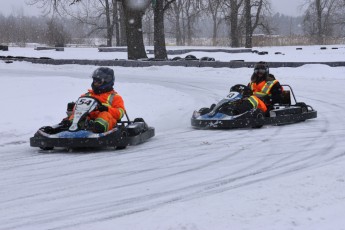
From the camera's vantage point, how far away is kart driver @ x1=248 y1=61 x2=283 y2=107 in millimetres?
9617

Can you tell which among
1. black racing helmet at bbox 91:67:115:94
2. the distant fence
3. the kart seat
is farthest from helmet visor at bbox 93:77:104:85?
the distant fence

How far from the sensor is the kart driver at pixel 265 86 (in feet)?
31.6

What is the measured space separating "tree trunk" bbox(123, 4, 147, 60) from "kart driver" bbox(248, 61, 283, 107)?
48.3 ft

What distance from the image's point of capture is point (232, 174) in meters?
5.66

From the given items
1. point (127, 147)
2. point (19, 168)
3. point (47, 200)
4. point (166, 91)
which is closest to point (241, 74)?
point (166, 91)

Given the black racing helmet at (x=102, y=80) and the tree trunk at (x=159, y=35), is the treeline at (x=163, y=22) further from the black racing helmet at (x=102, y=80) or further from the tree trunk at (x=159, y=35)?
the black racing helmet at (x=102, y=80)

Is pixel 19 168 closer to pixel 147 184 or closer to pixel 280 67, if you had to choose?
pixel 147 184

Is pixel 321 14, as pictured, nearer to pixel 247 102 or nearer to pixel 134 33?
pixel 134 33

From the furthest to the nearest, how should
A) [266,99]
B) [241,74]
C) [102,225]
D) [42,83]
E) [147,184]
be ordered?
[241,74] < [42,83] < [266,99] < [147,184] < [102,225]

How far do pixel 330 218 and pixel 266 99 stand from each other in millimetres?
5633

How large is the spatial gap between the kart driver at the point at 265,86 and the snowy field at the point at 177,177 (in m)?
0.71

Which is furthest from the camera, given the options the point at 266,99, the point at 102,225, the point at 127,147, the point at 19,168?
the point at 266,99

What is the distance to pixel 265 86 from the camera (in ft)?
31.6

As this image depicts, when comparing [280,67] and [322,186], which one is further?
[280,67]
